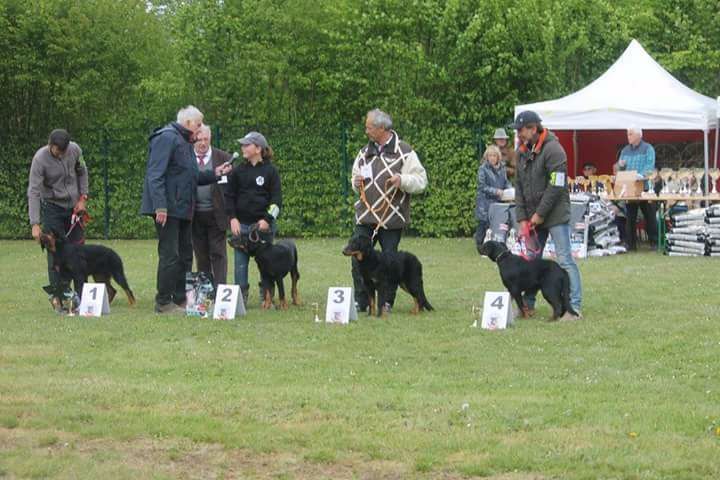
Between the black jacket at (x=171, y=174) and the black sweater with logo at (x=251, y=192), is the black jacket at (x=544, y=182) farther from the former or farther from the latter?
the black jacket at (x=171, y=174)

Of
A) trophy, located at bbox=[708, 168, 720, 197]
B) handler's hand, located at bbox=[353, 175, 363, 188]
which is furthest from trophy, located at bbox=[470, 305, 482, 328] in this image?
trophy, located at bbox=[708, 168, 720, 197]

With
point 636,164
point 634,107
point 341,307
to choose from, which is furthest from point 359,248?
point 634,107

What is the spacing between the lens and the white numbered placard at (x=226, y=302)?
10711 millimetres

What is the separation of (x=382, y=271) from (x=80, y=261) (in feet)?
9.12

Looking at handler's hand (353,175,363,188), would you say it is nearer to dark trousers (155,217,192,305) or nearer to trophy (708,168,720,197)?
dark trousers (155,217,192,305)

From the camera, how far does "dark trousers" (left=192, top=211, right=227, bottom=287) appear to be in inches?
462

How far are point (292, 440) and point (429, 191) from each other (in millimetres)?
15796

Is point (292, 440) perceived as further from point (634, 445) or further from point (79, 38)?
point (79, 38)

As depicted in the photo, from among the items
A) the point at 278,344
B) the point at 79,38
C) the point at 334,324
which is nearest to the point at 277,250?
the point at 334,324

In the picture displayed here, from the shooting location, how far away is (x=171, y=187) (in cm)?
1084

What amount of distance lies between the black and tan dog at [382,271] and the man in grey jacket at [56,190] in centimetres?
263

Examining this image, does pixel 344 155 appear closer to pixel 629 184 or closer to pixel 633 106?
pixel 633 106

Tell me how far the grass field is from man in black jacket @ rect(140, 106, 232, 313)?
1.59 feet

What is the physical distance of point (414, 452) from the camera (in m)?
5.89
